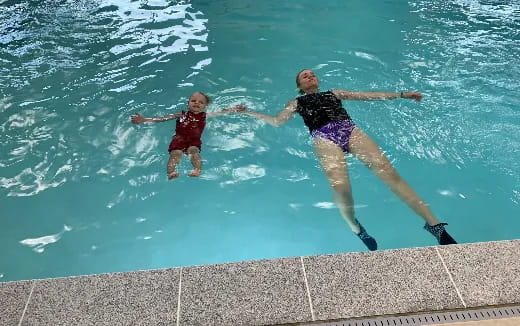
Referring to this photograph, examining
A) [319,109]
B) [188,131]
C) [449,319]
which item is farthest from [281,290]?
[319,109]

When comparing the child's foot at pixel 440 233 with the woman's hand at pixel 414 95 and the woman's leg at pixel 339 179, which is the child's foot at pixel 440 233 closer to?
the woman's leg at pixel 339 179

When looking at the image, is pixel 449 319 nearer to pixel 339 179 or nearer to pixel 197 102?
pixel 339 179

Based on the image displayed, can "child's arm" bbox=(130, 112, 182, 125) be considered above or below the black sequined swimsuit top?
below

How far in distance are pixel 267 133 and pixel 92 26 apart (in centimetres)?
350

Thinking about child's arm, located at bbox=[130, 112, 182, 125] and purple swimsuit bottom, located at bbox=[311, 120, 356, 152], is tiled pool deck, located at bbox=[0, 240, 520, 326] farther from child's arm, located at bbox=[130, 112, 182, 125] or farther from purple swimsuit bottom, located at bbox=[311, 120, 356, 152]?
child's arm, located at bbox=[130, 112, 182, 125]

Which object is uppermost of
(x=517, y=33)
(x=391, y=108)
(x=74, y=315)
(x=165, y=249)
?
(x=517, y=33)

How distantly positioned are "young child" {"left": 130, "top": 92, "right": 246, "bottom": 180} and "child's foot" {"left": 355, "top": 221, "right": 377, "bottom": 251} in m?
1.42

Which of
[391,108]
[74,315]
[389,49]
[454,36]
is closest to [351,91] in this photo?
[391,108]

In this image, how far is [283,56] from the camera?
247 inches

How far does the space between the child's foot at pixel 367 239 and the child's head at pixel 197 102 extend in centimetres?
211

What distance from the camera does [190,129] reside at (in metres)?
4.67

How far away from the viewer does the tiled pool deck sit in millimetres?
2801

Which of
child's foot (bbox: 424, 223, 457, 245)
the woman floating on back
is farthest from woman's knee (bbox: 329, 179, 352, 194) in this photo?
child's foot (bbox: 424, 223, 457, 245)

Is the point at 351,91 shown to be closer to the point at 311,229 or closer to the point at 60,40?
the point at 311,229
